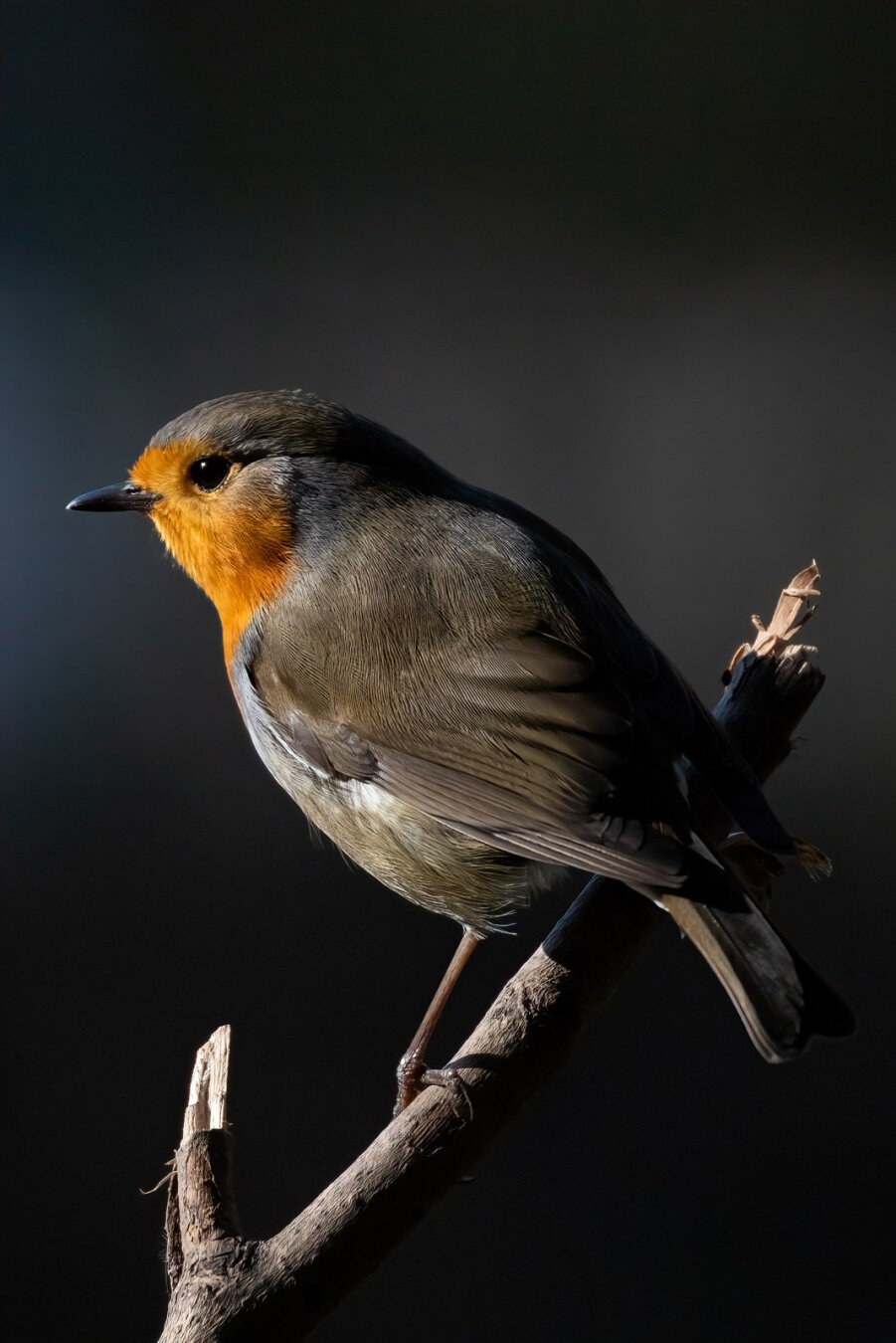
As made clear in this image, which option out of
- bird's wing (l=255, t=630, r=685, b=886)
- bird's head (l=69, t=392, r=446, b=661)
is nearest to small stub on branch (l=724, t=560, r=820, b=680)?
bird's wing (l=255, t=630, r=685, b=886)

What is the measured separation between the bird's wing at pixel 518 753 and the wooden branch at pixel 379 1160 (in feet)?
0.54

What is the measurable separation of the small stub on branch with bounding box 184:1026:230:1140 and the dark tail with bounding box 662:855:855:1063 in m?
0.46

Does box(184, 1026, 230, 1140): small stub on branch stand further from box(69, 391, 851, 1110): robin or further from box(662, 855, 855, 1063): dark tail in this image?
box(662, 855, 855, 1063): dark tail

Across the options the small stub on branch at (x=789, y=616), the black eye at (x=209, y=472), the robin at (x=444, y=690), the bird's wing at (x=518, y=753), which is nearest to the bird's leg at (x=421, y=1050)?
the robin at (x=444, y=690)

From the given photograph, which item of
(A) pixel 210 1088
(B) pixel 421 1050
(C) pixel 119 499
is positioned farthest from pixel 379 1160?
(C) pixel 119 499

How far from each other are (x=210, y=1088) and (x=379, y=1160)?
7.2 inches

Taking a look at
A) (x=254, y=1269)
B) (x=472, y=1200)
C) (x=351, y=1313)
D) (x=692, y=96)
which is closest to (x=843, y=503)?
(x=692, y=96)

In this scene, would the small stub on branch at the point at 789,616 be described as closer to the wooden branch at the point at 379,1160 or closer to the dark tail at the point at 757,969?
the wooden branch at the point at 379,1160

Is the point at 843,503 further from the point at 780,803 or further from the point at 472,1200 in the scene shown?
the point at 472,1200

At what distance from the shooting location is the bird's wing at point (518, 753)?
1365 millimetres

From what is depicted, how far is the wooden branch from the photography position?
4.04 ft

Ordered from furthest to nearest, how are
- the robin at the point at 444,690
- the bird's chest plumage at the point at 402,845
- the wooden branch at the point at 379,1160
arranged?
1. the bird's chest plumage at the point at 402,845
2. the robin at the point at 444,690
3. the wooden branch at the point at 379,1160

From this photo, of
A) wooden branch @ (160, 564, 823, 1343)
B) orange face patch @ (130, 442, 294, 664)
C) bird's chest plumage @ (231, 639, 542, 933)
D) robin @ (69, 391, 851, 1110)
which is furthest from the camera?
orange face patch @ (130, 442, 294, 664)

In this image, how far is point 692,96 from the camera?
3463 millimetres
